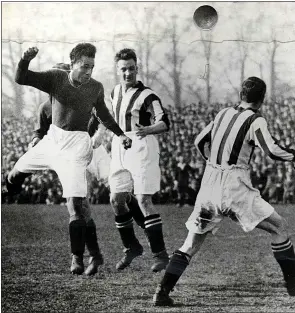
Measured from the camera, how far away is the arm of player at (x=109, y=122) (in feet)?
16.0

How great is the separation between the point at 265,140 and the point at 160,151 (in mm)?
721

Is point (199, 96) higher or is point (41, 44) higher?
point (41, 44)

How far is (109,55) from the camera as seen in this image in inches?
196

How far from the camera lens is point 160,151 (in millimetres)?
4926

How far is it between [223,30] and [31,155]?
1.59 metres

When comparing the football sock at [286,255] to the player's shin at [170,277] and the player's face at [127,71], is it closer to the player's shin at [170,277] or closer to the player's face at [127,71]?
the player's shin at [170,277]

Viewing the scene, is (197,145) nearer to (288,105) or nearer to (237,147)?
(237,147)

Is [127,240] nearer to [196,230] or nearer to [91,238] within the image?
[91,238]

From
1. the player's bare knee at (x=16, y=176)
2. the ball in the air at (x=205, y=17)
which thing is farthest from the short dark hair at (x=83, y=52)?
the player's bare knee at (x=16, y=176)

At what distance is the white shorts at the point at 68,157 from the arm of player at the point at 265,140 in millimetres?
1131

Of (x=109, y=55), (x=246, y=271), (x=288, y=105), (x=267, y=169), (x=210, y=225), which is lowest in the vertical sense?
(x=246, y=271)

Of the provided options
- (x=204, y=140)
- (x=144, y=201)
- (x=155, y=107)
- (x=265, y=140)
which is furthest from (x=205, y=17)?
(x=144, y=201)

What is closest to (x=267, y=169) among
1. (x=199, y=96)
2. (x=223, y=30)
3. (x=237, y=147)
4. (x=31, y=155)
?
(x=237, y=147)

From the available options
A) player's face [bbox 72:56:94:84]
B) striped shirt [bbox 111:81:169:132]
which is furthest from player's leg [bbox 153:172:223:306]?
player's face [bbox 72:56:94:84]
